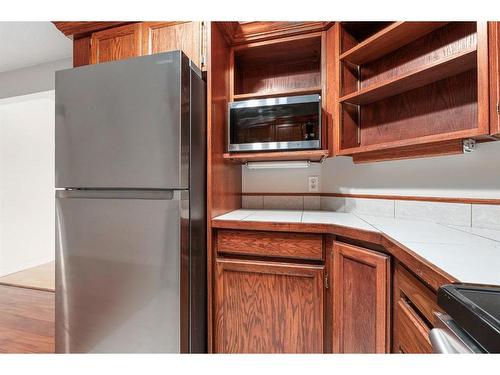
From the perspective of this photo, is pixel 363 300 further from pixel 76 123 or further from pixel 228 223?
pixel 76 123

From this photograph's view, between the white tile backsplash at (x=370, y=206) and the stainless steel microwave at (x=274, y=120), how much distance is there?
0.48 metres

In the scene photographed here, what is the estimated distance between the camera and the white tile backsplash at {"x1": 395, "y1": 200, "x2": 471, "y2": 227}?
107 centimetres

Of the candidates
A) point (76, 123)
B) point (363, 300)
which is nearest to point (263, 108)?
point (76, 123)

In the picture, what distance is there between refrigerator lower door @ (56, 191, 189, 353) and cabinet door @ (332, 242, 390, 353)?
27.8 inches

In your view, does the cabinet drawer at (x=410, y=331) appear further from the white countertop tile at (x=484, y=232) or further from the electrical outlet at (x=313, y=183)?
the electrical outlet at (x=313, y=183)

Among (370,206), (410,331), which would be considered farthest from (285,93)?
(410,331)

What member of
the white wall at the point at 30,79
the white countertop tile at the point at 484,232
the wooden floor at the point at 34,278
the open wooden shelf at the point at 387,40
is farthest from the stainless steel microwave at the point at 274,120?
the wooden floor at the point at 34,278

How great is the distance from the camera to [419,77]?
Answer: 1057mm

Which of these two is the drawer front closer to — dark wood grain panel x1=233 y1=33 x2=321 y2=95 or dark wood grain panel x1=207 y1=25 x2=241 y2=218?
dark wood grain panel x1=207 y1=25 x2=241 y2=218

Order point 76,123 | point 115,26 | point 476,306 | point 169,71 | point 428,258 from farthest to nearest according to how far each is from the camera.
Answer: point 115,26 < point 76,123 < point 169,71 < point 428,258 < point 476,306

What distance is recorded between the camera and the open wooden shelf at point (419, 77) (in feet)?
2.97

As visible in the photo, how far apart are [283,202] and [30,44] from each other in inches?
113
